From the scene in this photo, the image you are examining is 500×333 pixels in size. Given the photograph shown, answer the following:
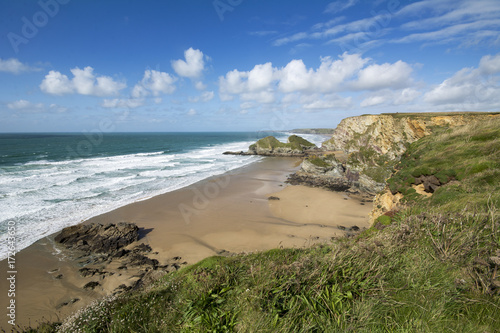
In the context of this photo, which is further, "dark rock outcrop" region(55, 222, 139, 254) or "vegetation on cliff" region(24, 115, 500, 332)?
"dark rock outcrop" region(55, 222, 139, 254)

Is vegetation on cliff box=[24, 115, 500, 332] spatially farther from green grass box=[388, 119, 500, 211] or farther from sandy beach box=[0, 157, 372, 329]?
sandy beach box=[0, 157, 372, 329]

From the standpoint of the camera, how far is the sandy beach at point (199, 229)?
34.7 feet

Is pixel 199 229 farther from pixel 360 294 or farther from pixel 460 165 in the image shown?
pixel 460 165

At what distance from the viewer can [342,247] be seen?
15.1 ft

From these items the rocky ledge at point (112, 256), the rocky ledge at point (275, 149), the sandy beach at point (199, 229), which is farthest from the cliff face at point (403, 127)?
the rocky ledge at point (112, 256)

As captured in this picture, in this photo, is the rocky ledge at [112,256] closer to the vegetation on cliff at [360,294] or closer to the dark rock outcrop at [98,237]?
the dark rock outcrop at [98,237]

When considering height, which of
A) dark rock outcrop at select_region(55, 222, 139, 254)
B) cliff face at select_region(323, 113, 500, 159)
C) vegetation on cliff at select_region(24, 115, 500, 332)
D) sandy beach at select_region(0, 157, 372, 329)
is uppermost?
cliff face at select_region(323, 113, 500, 159)

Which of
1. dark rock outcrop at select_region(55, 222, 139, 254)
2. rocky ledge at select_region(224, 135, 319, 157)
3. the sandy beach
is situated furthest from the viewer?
rocky ledge at select_region(224, 135, 319, 157)

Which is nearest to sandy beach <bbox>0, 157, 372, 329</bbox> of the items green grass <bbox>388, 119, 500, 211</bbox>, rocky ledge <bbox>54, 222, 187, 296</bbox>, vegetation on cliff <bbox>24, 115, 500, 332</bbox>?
rocky ledge <bbox>54, 222, 187, 296</bbox>

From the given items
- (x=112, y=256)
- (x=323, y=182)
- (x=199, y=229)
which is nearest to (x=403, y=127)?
(x=323, y=182)

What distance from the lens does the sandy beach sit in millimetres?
10562

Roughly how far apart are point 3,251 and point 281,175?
33.3 m

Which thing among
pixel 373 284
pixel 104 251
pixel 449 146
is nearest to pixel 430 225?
pixel 373 284

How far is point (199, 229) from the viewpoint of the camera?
17422 millimetres
